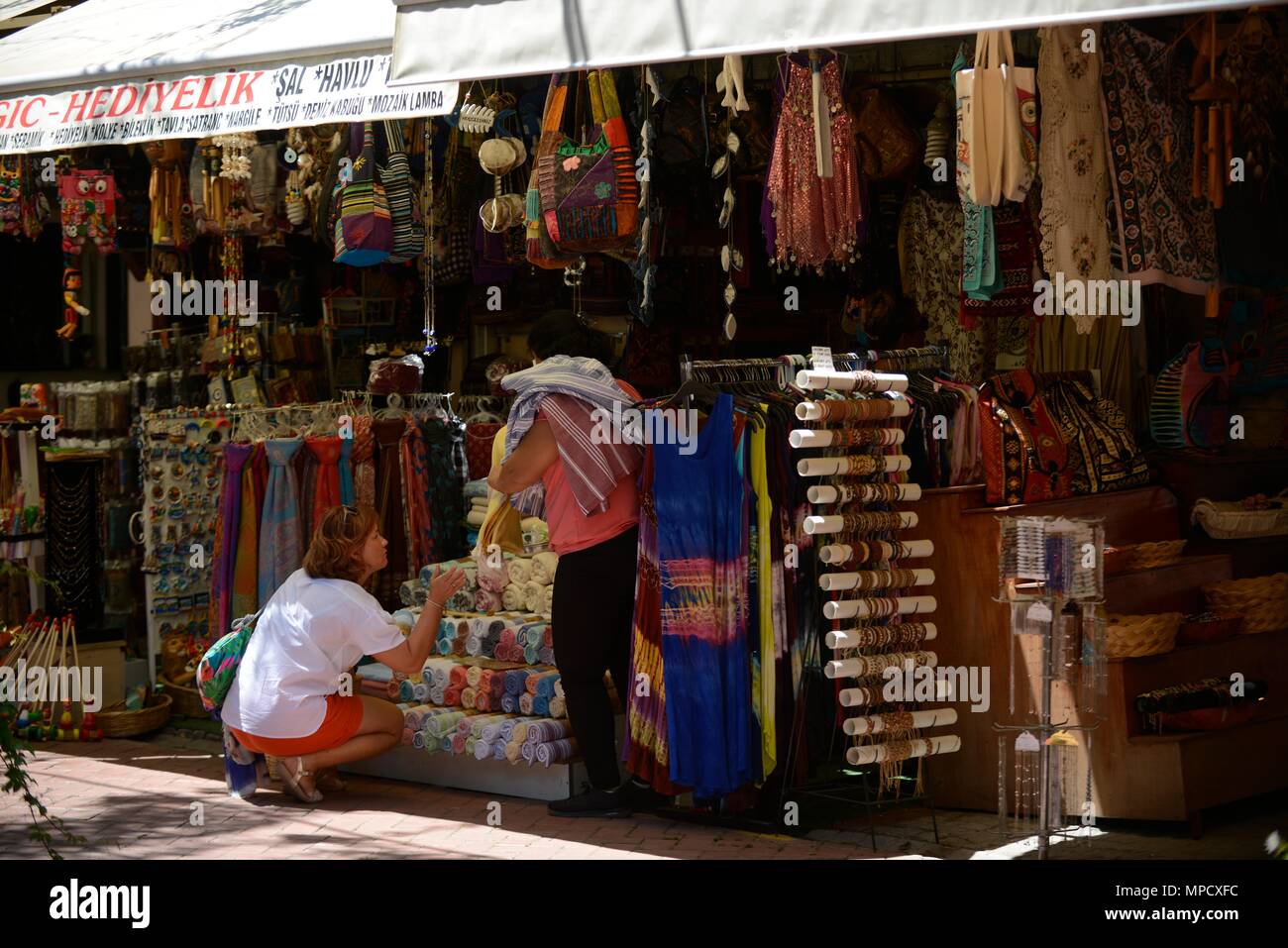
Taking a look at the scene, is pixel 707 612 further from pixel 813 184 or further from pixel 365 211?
pixel 365 211

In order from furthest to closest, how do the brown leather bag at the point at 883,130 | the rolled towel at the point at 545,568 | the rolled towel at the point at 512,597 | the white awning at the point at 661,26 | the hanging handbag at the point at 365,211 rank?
A: the hanging handbag at the point at 365,211
the brown leather bag at the point at 883,130
the rolled towel at the point at 512,597
the rolled towel at the point at 545,568
the white awning at the point at 661,26

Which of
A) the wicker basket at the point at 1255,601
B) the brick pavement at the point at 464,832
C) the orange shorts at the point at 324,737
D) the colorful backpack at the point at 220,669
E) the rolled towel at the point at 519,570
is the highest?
the rolled towel at the point at 519,570

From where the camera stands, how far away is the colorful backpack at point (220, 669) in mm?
6504

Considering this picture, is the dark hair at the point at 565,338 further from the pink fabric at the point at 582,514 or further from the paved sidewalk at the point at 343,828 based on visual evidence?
the paved sidewalk at the point at 343,828

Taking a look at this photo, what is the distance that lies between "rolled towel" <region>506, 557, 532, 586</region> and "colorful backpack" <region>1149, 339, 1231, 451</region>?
3.01 metres

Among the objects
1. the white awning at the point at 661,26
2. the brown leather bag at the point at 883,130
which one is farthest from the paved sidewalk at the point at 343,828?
the brown leather bag at the point at 883,130

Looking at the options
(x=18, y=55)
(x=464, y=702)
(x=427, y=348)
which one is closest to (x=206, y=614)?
→ (x=427, y=348)

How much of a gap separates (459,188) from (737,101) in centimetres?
263

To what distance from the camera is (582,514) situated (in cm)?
620

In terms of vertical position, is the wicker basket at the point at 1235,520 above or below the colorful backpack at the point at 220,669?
above

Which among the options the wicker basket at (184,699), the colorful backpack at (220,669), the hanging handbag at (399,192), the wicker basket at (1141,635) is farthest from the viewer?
the wicker basket at (184,699)

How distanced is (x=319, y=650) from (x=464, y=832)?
92 cm

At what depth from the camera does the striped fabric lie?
613 centimetres

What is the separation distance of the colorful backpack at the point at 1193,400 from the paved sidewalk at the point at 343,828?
2794 millimetres
